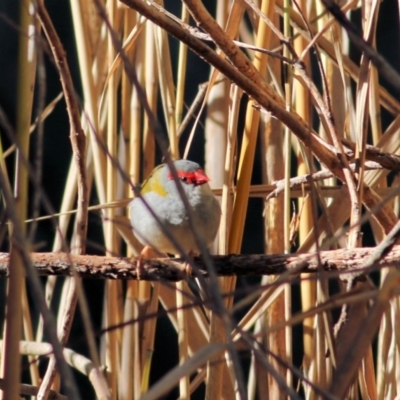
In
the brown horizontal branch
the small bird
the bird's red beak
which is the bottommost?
the brown horizontal branch

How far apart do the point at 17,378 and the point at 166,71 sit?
0.99 m

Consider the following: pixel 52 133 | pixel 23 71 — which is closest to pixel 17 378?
pixel 23 71

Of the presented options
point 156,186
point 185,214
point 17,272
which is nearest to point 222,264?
point 17,272

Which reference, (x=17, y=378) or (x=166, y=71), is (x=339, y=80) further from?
(x=17, y=378)

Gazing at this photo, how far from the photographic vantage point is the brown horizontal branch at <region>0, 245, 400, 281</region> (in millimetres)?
1136

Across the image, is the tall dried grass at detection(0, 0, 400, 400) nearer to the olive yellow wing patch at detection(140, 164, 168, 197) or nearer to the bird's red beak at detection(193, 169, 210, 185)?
the bird's red beak at detection(193, 169, 210, 185)

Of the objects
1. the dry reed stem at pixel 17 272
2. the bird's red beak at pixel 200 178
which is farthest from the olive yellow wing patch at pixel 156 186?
the dry reed stem at pixel 17 272

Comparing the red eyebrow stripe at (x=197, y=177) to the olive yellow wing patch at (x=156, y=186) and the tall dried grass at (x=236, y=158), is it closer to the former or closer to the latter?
the tall dried grass at (x=236, y=158)

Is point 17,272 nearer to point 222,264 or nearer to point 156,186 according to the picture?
point 222,264

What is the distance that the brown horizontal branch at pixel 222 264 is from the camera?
3.73ft

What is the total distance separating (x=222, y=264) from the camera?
1237 mm

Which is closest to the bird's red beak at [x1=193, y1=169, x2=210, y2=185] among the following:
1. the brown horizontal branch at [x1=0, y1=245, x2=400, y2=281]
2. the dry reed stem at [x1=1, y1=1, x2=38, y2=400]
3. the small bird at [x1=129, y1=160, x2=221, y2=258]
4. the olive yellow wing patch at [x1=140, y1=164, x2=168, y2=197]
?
the small bird at [x1=129, y1=160, x2=221, y2=258]

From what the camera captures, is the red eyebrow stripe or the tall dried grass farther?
the red eyebrow stripe

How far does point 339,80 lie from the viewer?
1818 mm
